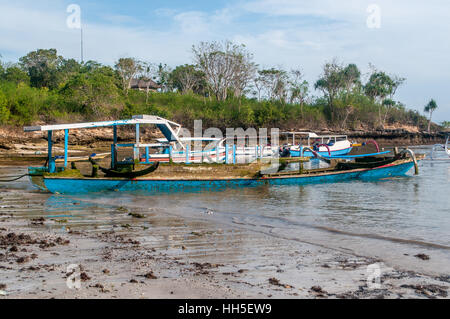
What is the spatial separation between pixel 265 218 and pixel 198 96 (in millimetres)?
41414

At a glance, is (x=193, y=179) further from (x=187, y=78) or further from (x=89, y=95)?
(x=187, y=78)

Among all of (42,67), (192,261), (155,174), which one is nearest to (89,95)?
(42,67)

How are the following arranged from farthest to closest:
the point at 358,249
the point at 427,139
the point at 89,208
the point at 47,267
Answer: the point at 427,139, the point at 89,208, the point at 358,249, the point at 47,267

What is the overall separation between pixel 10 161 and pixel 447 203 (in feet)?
71.0

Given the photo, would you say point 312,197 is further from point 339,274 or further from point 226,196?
point 339,274

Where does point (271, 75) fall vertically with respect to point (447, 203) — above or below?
above

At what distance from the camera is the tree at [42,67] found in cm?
4631

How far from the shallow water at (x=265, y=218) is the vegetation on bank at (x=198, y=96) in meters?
21.8

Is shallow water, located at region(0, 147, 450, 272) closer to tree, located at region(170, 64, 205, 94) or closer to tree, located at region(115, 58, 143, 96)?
tree, located at region(115, 58, 143, 96)

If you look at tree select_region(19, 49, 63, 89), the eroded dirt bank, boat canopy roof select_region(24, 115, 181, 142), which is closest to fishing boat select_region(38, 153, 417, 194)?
boat canopy roof select_region(24, 115, 181, 142)

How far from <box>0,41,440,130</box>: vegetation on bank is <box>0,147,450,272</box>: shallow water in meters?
21.8
